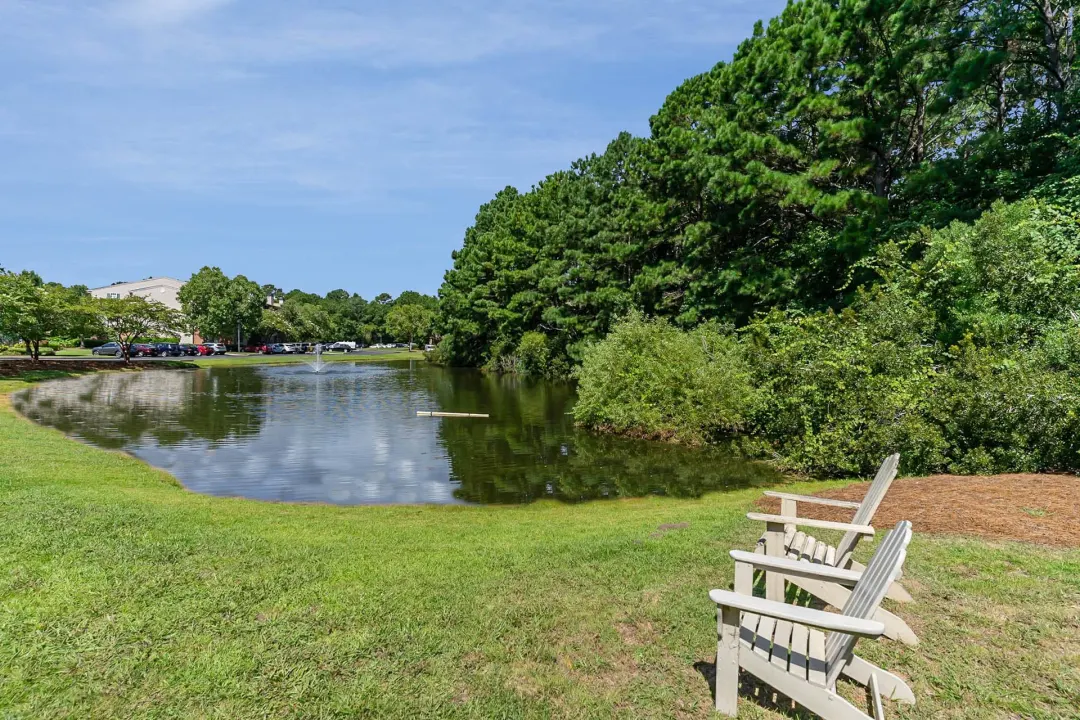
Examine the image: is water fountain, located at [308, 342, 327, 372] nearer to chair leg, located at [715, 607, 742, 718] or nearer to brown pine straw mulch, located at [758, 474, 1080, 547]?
brown pine straw mulch, located at [758, 474, 1080, 547]

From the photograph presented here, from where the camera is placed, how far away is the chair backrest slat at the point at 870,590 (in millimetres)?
3270

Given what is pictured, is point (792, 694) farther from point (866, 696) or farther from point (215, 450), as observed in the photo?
point (215, 450)

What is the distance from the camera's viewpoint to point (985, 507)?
28.0 feet

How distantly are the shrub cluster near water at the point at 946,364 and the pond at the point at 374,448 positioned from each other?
6.30ft

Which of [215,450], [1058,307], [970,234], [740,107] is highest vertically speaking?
[740,107]

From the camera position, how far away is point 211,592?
562 centimetres

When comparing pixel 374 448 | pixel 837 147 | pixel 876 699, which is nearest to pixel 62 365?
pixel 374 448

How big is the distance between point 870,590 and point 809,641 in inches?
27.7

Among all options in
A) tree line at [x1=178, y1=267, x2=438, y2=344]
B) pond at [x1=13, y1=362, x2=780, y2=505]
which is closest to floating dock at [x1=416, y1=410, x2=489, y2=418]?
pond at [x1=13, y1=362, x2=780, y2=505]

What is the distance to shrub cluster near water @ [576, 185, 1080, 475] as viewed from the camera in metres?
12.4

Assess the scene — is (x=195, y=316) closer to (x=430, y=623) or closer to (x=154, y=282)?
(x=154, y=282)

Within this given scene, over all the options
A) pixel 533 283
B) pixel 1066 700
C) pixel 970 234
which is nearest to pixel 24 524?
pixel 1066 700

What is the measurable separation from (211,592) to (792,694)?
4.85m

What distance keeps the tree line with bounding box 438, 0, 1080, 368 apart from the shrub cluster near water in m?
2.51
